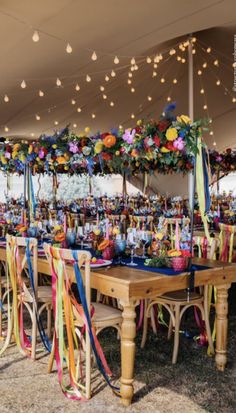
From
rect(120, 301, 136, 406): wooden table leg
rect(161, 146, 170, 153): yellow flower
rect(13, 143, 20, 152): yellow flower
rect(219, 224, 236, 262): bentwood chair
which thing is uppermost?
rect(13, 143, 20, 152): yellow flower

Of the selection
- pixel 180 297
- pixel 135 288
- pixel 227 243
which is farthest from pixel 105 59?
pixel 135 288

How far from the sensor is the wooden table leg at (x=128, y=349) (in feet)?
9.00

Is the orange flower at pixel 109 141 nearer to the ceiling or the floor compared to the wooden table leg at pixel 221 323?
nearer to the ceiling

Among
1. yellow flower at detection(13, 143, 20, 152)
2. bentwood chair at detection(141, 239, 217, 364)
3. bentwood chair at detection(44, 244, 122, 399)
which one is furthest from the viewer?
yellow flower at detection(13, 143, 20, 152)

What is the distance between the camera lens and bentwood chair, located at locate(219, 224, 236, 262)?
484 centimetres

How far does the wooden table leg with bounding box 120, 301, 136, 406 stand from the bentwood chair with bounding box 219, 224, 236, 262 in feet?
7.73

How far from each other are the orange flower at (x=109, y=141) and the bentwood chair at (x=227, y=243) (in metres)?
1.58

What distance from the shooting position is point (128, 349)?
9.02 ft

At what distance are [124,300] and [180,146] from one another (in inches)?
64.6

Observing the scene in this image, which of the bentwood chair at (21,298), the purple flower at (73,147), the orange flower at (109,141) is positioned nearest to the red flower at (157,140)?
the orange flower at (109,141)

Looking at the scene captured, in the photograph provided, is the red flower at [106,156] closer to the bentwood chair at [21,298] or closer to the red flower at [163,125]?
the red flower at [163,125]

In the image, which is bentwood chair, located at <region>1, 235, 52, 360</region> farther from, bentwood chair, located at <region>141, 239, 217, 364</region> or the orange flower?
the orange flower

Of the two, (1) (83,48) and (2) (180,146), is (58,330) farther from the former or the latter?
(1) (83,48)

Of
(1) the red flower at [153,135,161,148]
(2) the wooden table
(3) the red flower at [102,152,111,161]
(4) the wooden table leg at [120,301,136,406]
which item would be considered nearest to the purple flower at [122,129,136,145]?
(1) the red flower at [153,135,161,148]
